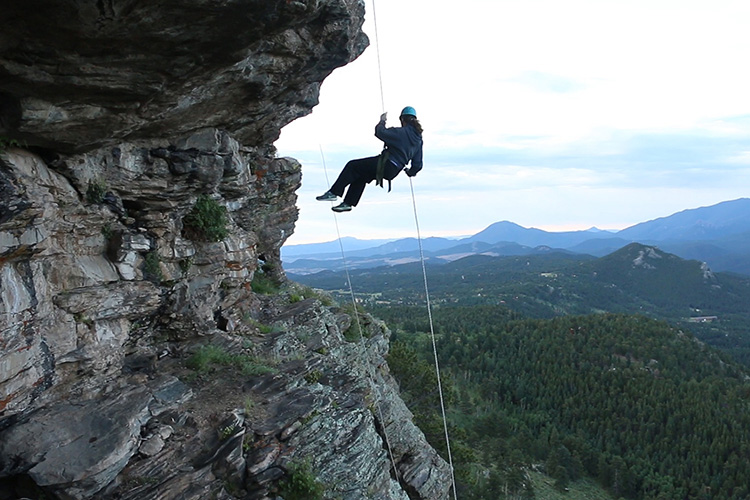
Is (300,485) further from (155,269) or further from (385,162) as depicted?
(385,162)

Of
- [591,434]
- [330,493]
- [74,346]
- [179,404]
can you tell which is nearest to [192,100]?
[74,346]

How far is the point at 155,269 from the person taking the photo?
1020 centimetres

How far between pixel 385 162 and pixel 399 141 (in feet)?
1.91

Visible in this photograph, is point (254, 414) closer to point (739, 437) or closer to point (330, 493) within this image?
point (330, 493)

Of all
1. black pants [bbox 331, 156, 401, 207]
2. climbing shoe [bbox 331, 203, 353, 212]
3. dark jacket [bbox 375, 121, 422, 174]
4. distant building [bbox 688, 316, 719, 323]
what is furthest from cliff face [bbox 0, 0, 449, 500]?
distant building [bbox 688, 316, 719, 323]

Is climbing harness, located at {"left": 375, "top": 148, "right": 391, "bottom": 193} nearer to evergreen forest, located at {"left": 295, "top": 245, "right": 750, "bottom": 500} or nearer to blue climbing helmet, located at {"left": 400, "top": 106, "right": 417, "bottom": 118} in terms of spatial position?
blue climbing helmet, located at {"left": 400, "top": 106, "right": 417, "bottom": 118}

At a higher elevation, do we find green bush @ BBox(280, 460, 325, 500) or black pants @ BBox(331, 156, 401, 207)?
black pants @ BBox(331, 156, 401, 207)

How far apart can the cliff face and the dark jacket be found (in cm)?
198

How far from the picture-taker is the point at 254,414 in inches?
373

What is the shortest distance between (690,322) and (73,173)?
611 ft

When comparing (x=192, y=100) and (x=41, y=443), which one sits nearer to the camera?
(x=41, y=443)

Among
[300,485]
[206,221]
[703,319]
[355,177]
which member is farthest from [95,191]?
[703,319]

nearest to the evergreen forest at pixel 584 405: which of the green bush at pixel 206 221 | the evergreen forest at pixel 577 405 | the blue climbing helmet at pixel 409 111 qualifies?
the evergreen forest at pixel 577 405

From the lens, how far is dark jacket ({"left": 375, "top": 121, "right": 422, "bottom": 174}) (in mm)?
8445
